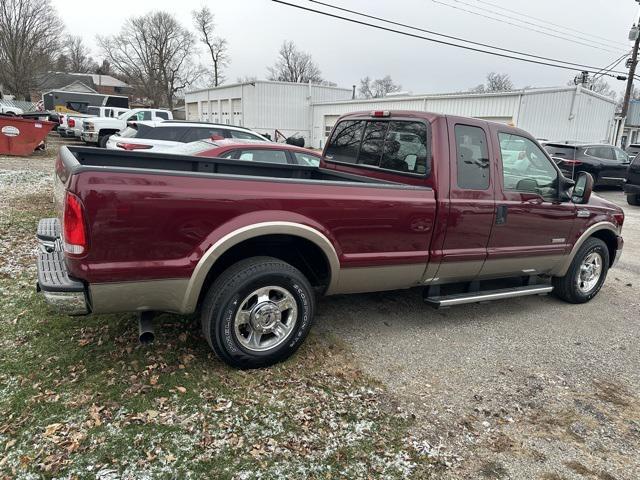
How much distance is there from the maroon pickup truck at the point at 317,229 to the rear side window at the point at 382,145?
1 cm

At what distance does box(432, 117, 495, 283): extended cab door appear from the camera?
157 inches

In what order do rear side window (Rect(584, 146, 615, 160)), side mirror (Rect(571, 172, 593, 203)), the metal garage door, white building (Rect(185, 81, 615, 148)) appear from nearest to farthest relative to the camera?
side mirror (Rect(571, 172, 593, 203)), rear side window (Rect(584, 146, 615, 160)), white building (Rect(185, 81, 615, 148)), the metal garage door

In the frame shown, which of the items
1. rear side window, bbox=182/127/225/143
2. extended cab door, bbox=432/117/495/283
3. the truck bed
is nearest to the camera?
extended cab door, bbox=432/117/495/283

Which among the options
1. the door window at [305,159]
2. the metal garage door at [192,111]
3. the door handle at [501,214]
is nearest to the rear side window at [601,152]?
the door window at [305,159]

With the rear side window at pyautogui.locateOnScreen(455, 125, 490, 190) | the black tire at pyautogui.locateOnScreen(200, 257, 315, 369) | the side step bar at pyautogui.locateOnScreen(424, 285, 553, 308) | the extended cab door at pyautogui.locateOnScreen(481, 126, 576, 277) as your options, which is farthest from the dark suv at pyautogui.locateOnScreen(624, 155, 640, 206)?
the black tire at pyautogui.locateOnScreen(200, 257, 315, 369)

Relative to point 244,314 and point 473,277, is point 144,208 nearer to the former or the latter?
point 244,314

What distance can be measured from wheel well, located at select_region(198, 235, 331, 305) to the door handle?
1732 millimetres

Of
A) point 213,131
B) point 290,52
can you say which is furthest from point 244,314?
point 290,52

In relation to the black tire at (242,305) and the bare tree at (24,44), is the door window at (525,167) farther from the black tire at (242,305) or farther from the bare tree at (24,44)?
the bare tree at (24,44)

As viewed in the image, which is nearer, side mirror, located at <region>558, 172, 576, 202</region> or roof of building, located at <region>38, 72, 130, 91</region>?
side mirror, located at <region>558, 172, 576, 202</region>

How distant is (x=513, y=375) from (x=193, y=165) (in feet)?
12.1

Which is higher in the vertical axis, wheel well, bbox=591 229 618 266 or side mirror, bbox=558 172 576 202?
side mirror, bbox=558 172 576 202

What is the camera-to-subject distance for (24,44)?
1741 inches

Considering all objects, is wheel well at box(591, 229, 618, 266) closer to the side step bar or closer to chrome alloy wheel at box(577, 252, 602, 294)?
chrome alloy wheel at box(577, 252, 602, 294)
